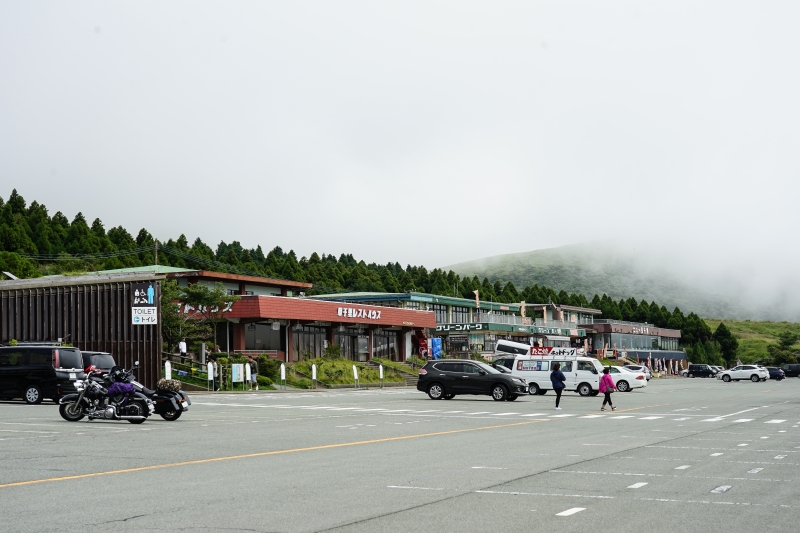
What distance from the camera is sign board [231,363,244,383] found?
47094mm

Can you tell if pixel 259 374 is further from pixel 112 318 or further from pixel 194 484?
pixel 194 484

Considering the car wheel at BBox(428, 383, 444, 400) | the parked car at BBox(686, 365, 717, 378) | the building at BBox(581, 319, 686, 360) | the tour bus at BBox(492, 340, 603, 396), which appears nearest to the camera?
the car wheel at BBox(428, 383, 444, 400)

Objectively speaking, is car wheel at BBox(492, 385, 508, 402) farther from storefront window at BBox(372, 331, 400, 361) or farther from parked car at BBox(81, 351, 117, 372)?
storefront window at BBox(372, 331, 400, 361)

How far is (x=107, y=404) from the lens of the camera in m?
21.3

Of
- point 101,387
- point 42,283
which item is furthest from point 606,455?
point 42,283

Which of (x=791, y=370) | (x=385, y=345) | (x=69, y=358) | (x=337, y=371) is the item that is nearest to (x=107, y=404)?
(x=69, y=358)

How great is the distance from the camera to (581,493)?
1032 centimetres

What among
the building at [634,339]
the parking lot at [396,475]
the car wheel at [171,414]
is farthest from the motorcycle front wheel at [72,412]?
the building at [634,339]

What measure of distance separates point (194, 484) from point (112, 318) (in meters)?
32.8

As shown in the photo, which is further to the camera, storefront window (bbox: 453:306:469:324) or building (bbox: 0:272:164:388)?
storefront window (bbox: 453:306:469:324)

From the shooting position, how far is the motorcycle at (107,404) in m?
21.2

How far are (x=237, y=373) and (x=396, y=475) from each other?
121 feet

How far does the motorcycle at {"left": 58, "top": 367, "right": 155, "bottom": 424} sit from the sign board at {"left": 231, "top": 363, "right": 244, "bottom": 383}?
84.3ft

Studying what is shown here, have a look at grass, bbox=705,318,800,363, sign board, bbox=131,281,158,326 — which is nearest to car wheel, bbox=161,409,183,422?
sign board, bbox=131,281,158,326
